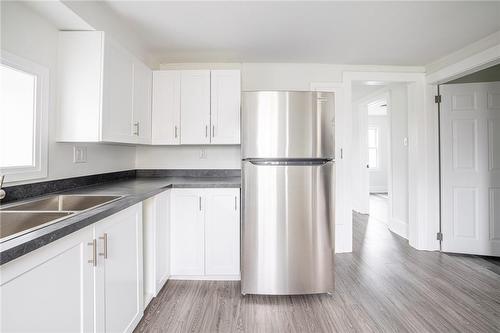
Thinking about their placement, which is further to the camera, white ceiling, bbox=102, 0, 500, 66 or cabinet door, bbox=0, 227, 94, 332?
white ceiling, bbox=102, 0, 500, 66

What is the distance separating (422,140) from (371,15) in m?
1.80

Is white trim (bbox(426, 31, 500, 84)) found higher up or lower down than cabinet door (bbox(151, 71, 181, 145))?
higher up

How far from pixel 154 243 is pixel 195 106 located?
1382 millimetres

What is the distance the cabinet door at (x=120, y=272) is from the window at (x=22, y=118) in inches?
27.0

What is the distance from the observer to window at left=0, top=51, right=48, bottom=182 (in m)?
1.43

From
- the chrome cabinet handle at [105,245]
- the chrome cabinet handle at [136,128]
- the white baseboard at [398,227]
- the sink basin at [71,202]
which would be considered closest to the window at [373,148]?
the white baseboard at [398,227]

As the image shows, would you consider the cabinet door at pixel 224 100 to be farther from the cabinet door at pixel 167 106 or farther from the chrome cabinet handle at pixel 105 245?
the chrome cabinet handle at pixel 105 245

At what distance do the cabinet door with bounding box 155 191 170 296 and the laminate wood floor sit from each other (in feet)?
0.44

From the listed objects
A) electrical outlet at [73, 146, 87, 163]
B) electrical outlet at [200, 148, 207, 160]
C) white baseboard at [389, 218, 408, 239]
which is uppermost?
electrical outlet at [200, 148, 207, 160]

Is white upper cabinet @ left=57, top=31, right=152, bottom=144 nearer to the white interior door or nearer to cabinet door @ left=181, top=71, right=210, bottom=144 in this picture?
cabinet door @ left=181, top=71, right=210, bottom=144

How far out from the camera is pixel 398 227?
3668 millimetres

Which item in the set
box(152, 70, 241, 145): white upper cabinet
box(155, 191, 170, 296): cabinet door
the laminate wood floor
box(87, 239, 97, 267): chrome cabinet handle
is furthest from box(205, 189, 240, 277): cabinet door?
box(87, 239, 97, 267): chrome cabinet handle

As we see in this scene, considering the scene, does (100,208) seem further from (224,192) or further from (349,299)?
(349,299)

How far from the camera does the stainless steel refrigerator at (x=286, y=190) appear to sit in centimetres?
191
